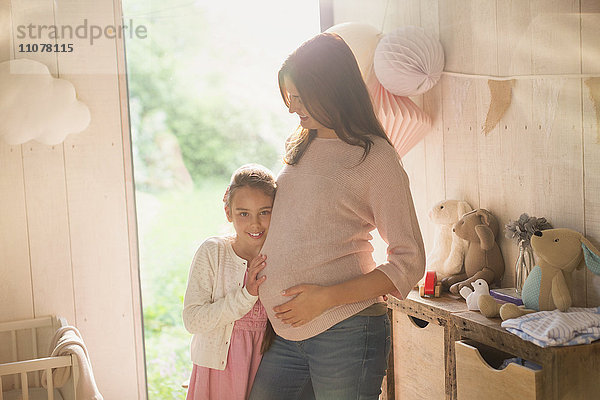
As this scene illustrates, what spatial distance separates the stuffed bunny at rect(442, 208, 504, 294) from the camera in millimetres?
1886

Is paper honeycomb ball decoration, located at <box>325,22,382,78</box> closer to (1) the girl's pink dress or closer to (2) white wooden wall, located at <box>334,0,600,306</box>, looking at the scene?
(2) white wooden wall, located at <box>334,0,600,306</box>

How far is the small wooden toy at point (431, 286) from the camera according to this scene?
77.1 inches

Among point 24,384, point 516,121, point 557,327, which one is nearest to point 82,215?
point 24,384

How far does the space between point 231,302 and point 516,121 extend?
40.0 inches

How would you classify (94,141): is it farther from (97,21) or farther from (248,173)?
(248,173)

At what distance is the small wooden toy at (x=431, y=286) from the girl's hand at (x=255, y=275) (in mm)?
738

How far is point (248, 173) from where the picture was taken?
150cm

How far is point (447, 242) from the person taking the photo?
2088mm

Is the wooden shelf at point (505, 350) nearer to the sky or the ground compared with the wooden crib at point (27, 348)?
nearer to the sky

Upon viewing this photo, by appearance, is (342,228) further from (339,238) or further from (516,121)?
(516,121)

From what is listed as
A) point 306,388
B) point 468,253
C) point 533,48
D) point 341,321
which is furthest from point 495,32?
point 306,388

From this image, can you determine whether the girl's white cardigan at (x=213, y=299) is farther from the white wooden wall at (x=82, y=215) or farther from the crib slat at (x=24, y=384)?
the white wooden wall at (x=82, y=215)

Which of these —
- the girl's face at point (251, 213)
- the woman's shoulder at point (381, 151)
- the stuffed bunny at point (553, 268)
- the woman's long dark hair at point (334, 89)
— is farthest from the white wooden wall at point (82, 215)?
the stuffed bunny at point (553, 268)

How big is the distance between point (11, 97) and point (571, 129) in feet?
6.08
